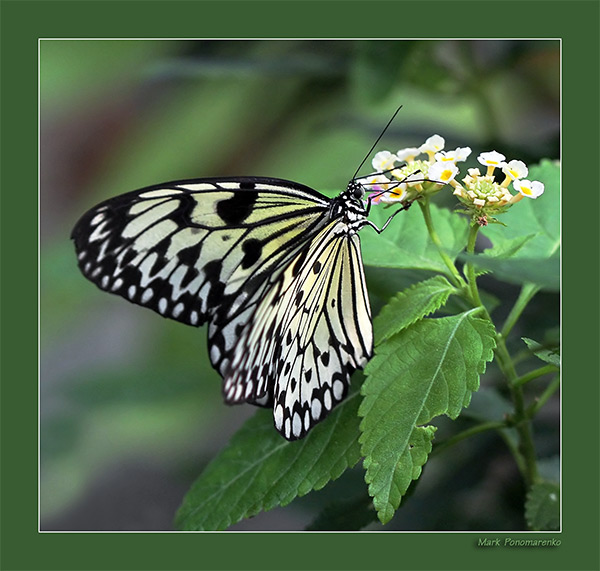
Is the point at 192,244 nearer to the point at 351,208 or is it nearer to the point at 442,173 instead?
the point at 351,208

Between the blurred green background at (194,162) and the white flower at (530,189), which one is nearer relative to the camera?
the white flower at (530,189)

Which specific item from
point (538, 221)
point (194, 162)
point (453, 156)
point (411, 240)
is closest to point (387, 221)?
point (411, 240)

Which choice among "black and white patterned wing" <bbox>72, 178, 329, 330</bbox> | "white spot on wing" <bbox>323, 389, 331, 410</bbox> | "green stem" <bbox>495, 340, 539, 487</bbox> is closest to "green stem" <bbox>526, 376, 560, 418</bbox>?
"green stem" <bbox>495, 340, 539, 487</bbox>

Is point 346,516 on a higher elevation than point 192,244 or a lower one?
lower

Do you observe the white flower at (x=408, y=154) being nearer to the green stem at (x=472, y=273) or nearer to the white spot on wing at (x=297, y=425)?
the green stem at (x=472, y=273)

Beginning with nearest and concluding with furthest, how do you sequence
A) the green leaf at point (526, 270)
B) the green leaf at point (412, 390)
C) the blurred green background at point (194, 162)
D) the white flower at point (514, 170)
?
the green leaf at point (526, 270), the green leaf at point (412, 390), the white flower at point (514, 170), the blurred green background at point (194, 162)

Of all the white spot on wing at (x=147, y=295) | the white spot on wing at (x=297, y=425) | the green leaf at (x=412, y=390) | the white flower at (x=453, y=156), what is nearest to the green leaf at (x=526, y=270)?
the green leaf at (x=412, y=390)
